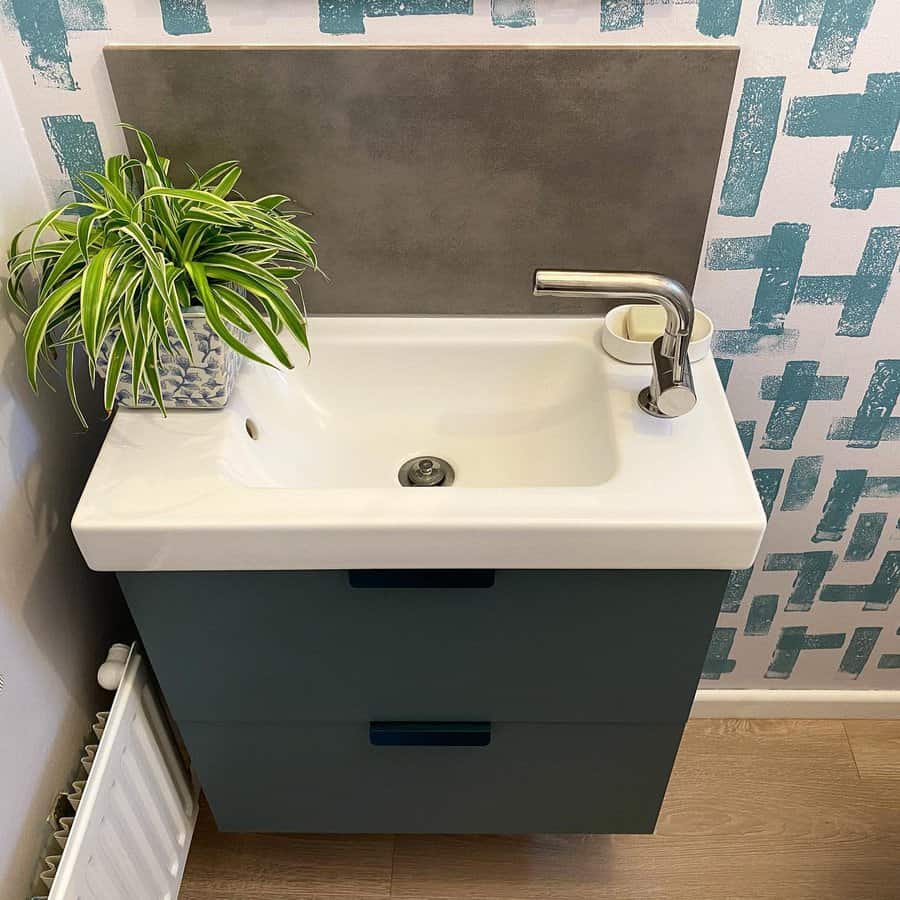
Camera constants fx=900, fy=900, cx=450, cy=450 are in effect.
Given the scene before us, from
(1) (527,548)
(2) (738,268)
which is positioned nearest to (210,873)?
(1) (527,548)

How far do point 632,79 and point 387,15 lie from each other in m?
0.28

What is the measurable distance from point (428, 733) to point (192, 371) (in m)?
0.55

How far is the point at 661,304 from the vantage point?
983 millimetres

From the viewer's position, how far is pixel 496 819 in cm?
133

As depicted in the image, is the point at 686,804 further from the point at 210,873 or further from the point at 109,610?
the point at 109,610

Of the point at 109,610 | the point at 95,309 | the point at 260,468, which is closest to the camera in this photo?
the point at 95,309

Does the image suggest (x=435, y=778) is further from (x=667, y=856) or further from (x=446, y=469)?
(x=667, y=856)

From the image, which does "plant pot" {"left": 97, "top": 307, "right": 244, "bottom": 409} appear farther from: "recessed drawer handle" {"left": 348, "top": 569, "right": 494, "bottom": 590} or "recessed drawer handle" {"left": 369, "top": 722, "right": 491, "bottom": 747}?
"recessed drawer handle" {"left": 369, "top": 722, "right": 491, "bottom": 747}

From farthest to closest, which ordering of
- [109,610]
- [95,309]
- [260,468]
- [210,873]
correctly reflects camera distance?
[210,873] → [109,610] → [260,468] → [95,309]

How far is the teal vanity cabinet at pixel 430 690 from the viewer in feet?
3.26

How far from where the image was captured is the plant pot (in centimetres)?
97

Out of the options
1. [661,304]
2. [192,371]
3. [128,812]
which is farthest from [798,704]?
[192,371]

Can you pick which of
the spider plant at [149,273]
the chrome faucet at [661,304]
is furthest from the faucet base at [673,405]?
the spider plant at [149,273]

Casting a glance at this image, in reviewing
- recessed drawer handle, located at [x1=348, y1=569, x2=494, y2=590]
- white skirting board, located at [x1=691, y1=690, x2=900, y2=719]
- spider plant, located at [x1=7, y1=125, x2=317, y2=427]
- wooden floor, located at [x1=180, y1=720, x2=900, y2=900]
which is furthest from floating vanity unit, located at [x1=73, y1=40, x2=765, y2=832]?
white skirting board, located at [x1=691, y1=690, x2=900, y2=719]
